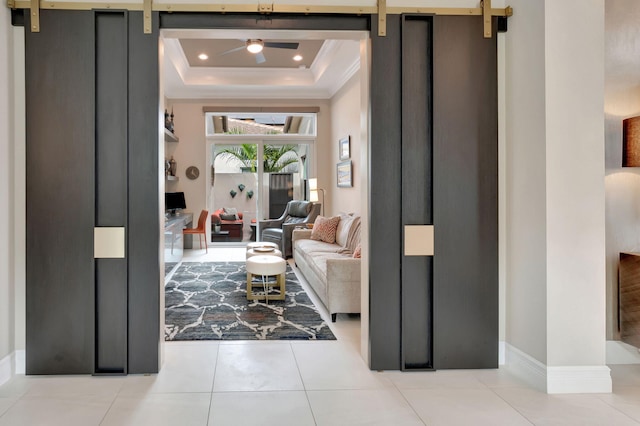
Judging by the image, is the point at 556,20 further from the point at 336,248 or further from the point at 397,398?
the point at 336,248

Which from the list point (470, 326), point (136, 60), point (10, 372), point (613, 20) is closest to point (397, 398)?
point (470, 326)

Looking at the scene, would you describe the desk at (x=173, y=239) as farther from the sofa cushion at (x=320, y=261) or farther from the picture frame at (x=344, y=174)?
the picture frame at (x=344, y=174)

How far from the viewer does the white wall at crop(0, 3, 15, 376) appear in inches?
107

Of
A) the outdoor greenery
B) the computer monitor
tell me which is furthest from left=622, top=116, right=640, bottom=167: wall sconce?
the computer monitor

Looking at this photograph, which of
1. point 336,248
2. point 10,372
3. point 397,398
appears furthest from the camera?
point 336,248

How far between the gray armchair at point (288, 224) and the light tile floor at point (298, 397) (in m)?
4.21

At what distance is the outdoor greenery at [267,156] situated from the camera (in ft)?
30.5

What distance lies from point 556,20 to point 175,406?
315cm

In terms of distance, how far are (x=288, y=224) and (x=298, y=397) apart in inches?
195

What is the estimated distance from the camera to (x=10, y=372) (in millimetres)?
2789

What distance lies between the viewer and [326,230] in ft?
20.9

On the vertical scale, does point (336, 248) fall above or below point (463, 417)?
above

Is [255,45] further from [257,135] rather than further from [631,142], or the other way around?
[631,142]

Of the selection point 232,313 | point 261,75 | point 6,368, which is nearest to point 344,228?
point 232,313
